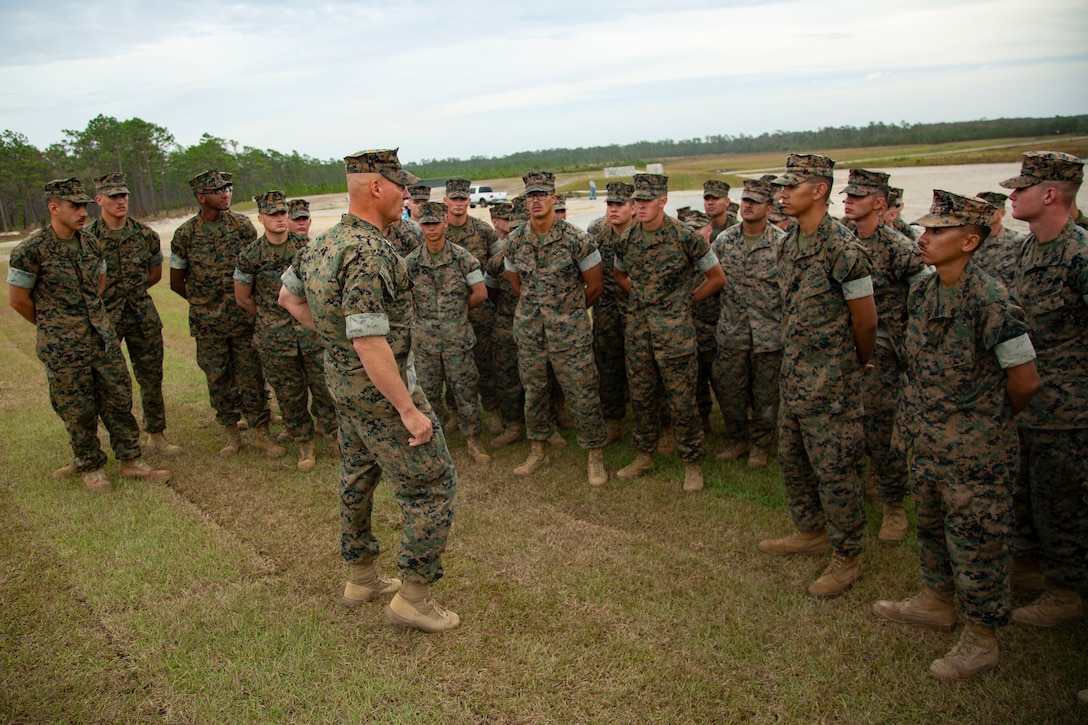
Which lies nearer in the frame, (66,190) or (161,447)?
(66,190)

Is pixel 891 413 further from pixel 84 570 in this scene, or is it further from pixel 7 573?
pixel 7 573

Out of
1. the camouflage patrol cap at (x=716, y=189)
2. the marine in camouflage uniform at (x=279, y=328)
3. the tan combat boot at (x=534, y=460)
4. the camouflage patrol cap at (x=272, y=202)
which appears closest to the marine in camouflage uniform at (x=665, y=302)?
the tan combat boot at (x=534, y=460)

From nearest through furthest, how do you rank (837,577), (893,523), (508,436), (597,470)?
(837,577), (893,523), (597,470), (508,436)

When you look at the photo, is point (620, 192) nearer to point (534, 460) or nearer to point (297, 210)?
point (534, 460)

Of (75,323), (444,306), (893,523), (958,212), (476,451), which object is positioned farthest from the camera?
(476,451)

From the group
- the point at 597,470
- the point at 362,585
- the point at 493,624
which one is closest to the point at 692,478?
the point at 597,470

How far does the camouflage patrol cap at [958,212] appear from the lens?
3.02 metres

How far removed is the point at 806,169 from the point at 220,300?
196 inches

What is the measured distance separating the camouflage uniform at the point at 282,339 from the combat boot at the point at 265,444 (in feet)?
1.28

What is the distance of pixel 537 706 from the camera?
3.11 metres

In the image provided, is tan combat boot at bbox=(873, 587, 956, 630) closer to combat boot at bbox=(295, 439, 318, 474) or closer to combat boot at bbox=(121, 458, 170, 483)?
combat boot at bbox=(295, 439, 318, 474)

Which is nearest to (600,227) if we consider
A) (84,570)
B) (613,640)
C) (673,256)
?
(673,256)

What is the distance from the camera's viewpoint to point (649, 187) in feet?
16.4

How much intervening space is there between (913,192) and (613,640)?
34.4 meters
